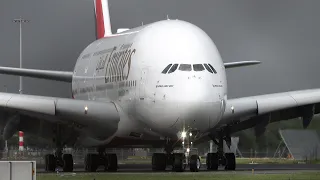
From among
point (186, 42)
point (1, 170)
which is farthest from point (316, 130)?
point (1, 170)

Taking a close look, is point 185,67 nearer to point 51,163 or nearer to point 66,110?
point 66,110

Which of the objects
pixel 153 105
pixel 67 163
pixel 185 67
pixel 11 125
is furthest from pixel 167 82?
pixel 11 125

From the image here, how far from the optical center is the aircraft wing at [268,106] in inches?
1969

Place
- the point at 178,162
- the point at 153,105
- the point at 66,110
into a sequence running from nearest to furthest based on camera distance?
1. the point at 153,105
2. the point at 178,162
3. the point at 66,110

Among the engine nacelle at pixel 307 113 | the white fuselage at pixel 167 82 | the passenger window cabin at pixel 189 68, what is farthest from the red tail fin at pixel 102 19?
the passenger window cabin at pixel 189 68

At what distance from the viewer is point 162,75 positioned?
46.2 metres

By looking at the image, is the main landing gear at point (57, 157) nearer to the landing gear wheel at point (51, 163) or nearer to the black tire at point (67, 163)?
the landing gear wheel at point (51, 163)

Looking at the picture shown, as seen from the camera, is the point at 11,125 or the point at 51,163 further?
the point at 51,163

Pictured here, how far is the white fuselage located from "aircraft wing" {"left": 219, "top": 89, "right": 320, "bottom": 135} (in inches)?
128

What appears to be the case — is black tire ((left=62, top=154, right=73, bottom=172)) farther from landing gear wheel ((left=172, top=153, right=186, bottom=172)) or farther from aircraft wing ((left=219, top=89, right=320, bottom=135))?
aircraft wing ((left=219, top=89, right=320, bottom=135))

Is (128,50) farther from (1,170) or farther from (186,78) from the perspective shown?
(1,170)

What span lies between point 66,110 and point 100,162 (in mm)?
3775

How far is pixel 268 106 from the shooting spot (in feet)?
168

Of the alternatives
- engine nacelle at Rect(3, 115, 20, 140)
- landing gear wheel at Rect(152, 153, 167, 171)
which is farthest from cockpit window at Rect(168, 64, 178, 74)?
engine nacelle at Rect(3, 115, 20, 140)
